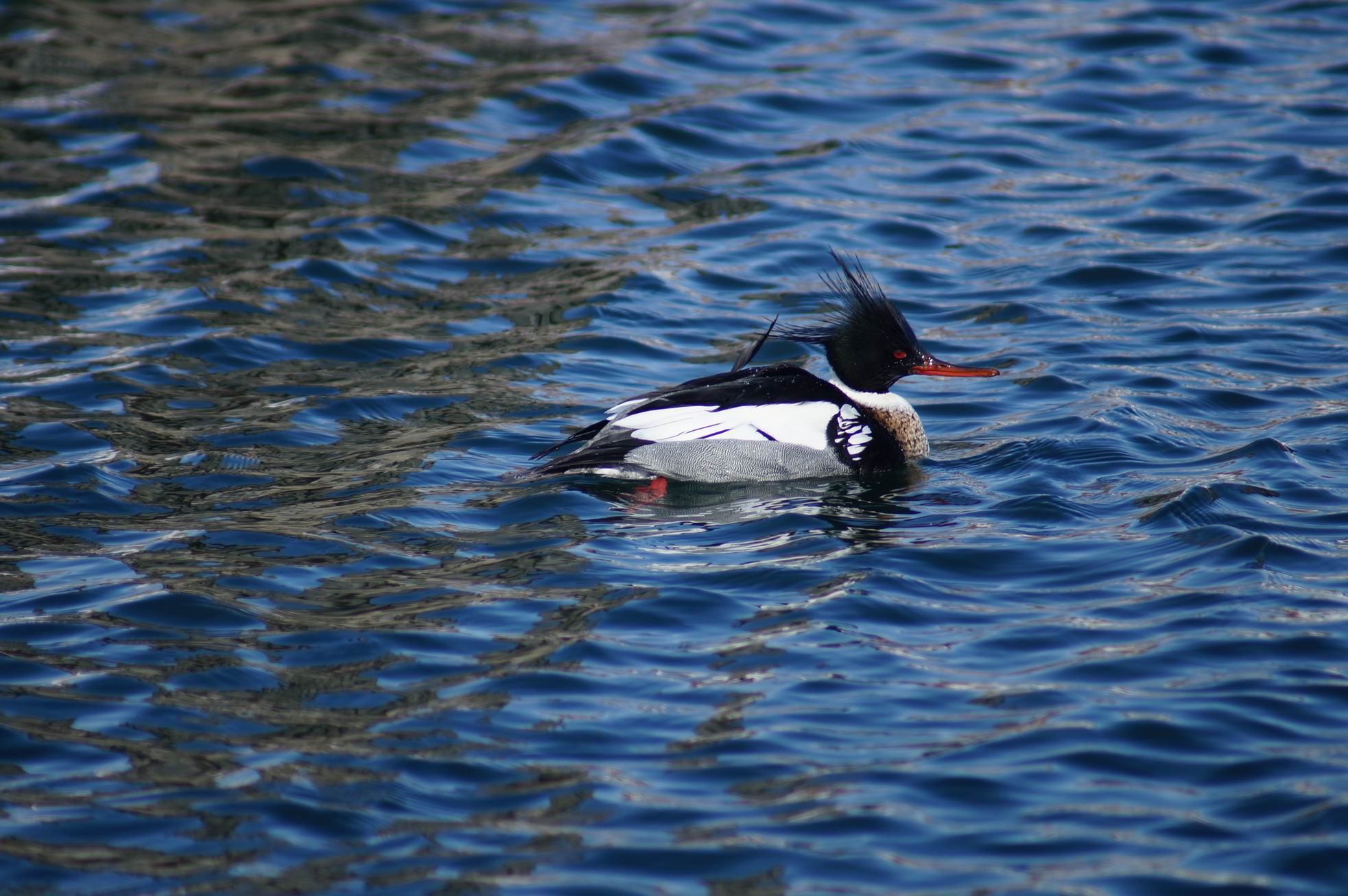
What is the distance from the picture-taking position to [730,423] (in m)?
7.32

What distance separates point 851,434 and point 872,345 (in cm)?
59

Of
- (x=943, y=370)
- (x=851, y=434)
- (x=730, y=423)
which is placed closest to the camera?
(x=730, y=423)

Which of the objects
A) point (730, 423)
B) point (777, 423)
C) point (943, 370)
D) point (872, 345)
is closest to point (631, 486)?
point (730, 423)

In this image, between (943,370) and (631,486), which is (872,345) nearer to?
(943,370)

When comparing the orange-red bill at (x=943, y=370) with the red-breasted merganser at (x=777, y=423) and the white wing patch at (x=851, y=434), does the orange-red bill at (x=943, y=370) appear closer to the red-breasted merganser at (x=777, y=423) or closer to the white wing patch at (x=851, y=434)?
the red-breasted merganser at (x=777, y=423)

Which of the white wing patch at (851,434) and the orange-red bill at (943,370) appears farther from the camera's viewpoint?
the orange-red bill at (943,370)

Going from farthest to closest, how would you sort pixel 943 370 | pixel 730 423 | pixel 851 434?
pixel 943 370 → pixel 851 434 → pixel 730 423

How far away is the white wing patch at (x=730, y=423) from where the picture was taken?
7285 millimetres

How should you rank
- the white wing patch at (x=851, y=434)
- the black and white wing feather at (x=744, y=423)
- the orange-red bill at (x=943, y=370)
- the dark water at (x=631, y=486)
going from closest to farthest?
the dark water at (x=631, y=486) → the black and white wing feather at (x=744, y=423) → the white wing patch at (x=851, y=434) → the orange-red bill at (x=943, y=370)

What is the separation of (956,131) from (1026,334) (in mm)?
3926

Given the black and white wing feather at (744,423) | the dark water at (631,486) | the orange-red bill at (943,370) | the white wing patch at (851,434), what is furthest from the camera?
the orange-red bill at (943,370)

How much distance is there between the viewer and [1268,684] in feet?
17.0

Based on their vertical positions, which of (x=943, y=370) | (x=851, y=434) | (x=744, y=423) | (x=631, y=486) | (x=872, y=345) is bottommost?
(x=631, y=486)

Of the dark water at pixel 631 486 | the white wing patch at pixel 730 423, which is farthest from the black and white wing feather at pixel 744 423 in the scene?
the dark water at pixel 631 486
